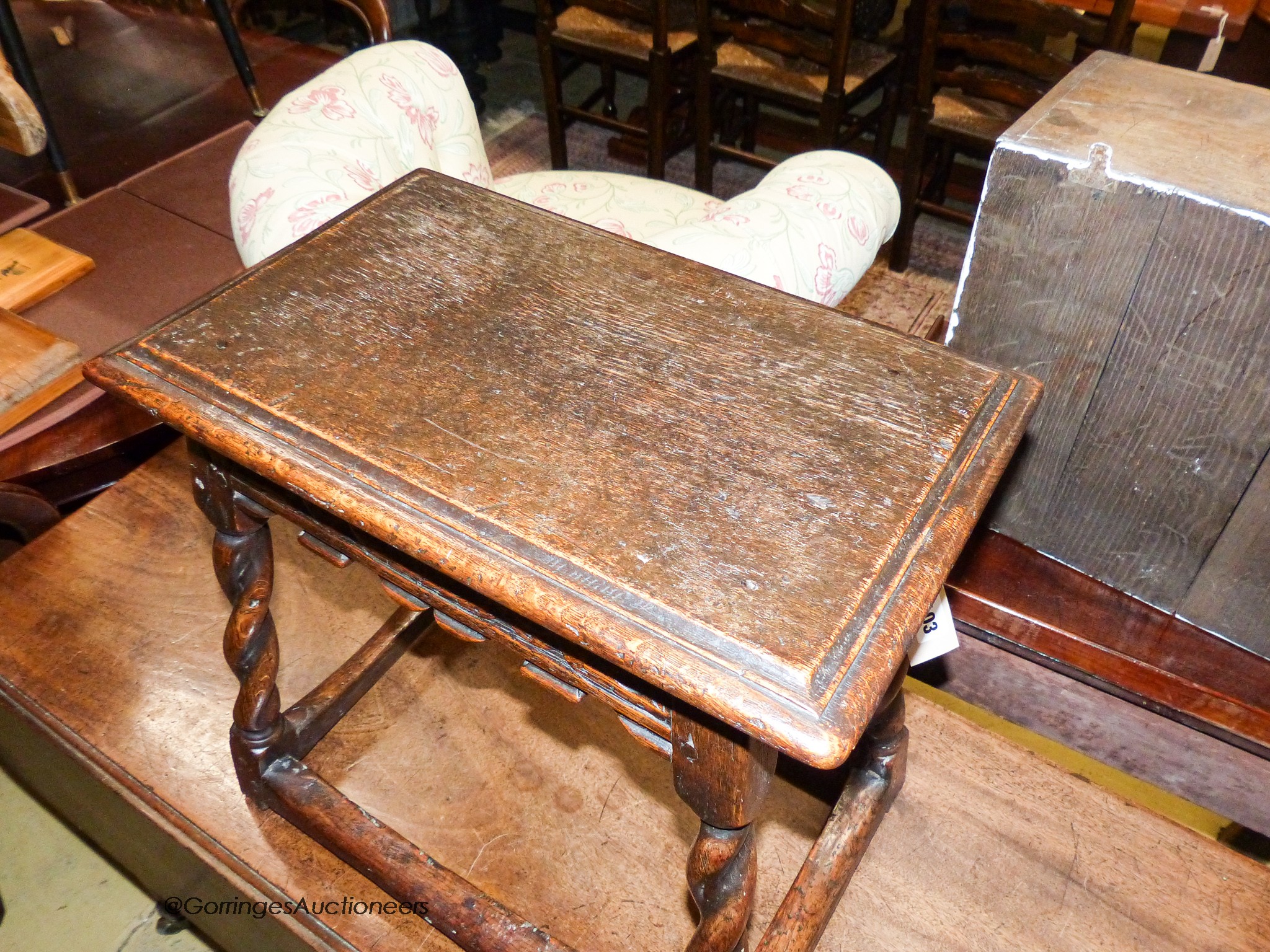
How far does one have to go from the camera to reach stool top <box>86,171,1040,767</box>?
2.10ft

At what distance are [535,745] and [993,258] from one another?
788 millimetres

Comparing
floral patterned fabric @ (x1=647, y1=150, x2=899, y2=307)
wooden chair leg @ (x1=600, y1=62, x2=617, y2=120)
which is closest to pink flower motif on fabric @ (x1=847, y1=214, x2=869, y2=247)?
floral patterned fabric @ (x1=647, y1=150, x2=899, y2=307)

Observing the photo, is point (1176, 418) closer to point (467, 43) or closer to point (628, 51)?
point (628, 51)

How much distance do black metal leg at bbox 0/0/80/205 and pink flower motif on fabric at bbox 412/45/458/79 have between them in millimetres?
861

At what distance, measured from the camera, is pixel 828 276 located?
118 cm

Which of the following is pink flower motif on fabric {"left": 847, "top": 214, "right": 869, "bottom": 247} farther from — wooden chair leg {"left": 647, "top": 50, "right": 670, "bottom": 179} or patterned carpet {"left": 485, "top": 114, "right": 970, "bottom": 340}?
wooden chair leg {"left": 647, "top": 50, "right": 670, "bottom": 179}

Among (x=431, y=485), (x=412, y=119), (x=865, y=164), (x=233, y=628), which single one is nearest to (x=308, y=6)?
(x=412, y=119)

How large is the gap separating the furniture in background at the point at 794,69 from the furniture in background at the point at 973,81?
163 mm

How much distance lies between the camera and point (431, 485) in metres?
A: 0.72

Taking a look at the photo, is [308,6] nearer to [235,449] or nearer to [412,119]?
[412,119]

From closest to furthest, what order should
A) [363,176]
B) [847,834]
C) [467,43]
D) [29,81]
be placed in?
[847,834]
[363,176]
[29,81]
[467,43]

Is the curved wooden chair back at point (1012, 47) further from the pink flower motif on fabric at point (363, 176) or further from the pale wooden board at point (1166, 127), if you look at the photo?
the pink flower motif on fabric at point (363, 176)

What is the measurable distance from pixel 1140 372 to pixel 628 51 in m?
1.86

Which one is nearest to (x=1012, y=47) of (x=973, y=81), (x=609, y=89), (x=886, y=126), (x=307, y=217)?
(x=973, y=81)
